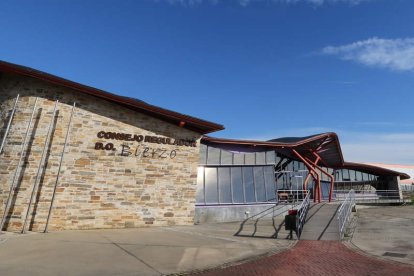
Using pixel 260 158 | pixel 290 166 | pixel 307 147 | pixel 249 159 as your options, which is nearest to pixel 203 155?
pixel 249 159

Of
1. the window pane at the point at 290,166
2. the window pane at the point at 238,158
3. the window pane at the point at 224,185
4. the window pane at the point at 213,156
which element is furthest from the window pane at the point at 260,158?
the window pane at the point at 290,166

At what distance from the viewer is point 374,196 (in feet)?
103

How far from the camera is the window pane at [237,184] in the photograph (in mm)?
17734

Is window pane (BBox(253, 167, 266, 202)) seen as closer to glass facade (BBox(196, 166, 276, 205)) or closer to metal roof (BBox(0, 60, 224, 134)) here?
glass facade (BBox(196, 166, 276, 205))

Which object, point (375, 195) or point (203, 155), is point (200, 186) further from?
point (375, 195)

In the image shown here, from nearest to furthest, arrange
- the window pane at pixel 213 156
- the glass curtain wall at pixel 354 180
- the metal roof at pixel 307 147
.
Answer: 1. the window pane at pixel 213 156
2. the metal roof at pixel 307 147
3. the glass curtain wall at pixel 354 180

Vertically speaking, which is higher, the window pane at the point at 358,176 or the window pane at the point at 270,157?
the window pane at the point at 358,176

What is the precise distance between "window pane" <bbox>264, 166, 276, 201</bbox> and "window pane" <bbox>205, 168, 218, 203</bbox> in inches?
137

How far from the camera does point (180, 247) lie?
392 inches

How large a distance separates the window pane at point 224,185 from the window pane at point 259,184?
1859 millimetres

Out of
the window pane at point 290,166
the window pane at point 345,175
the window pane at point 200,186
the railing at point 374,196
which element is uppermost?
the window pane at point 345,175

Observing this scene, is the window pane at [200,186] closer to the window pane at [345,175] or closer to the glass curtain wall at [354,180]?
the glass curtain wall at [354,180]

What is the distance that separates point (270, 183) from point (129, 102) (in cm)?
984

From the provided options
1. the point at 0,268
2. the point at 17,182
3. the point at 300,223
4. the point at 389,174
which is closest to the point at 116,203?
the point at 17,182
